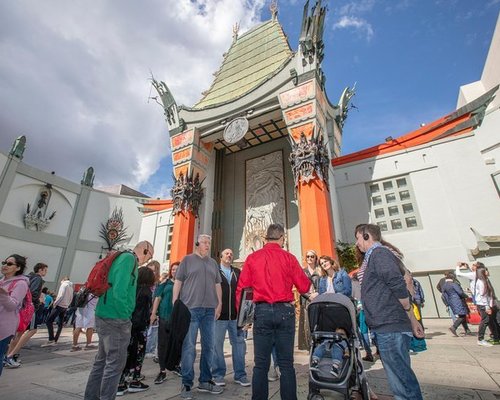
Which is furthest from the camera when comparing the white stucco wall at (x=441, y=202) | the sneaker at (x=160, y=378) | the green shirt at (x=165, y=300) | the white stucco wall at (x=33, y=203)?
the white stucco wall at (x=33, y=203)

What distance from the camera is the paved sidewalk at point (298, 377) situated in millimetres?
2393

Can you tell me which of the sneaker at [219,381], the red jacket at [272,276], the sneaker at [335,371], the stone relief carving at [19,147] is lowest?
the sneaker at [219,381]

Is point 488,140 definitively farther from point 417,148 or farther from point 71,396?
point 71,396

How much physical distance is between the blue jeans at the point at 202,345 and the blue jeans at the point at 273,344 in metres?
0.86

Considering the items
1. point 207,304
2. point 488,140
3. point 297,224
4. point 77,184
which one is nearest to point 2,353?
point 207,304

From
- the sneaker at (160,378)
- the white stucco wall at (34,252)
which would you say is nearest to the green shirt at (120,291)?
the sneaker at (160,378)

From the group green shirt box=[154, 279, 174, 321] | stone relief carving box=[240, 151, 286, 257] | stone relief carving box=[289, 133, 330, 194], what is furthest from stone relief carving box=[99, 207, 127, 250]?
green shirt box=[154, 279, 174, 321]

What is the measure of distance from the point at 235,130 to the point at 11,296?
1063cm

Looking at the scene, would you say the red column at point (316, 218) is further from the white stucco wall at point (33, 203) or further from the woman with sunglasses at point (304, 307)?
the white stucco wall at point (33, 203)

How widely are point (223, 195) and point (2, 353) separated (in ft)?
39.6

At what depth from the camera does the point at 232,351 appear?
2891mm

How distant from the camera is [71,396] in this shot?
2.37 m

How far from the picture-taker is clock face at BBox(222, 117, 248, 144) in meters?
11.9

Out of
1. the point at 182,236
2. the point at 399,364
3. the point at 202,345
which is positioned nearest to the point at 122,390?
the point at 202,345
